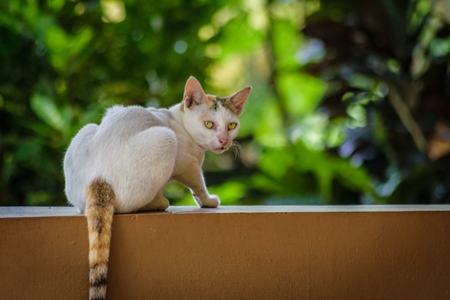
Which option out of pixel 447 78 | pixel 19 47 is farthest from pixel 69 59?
pixel 447 78

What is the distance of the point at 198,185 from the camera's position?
1592 millimetres

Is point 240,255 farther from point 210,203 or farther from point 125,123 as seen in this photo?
point 125,123

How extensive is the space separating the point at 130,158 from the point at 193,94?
0.32m

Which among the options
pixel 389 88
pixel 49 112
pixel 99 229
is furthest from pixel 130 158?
pixel 389 88

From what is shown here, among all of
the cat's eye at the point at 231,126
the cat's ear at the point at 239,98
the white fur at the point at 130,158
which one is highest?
the cat's ear at the point at 239,98

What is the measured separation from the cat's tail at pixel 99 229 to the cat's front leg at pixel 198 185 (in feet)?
0.91

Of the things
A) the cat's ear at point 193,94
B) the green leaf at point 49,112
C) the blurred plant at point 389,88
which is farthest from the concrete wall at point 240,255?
the blurred plant at point 389,88

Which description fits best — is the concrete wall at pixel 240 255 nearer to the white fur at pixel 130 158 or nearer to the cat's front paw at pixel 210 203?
the white fur at pixel 130 158

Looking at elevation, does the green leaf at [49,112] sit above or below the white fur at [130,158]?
above

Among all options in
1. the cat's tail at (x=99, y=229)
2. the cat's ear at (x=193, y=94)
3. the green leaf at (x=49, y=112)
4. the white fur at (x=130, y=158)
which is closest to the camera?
the cat's tail at (x=99, y=229)

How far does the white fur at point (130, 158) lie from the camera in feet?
4.40

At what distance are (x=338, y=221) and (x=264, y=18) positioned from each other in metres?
3.13

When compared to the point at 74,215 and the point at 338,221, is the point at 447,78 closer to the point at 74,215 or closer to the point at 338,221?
the point at 338,221

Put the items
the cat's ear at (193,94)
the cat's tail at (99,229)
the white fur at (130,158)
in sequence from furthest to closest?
the cat's ear at (193,94), the white fur at (130,158), the cat's tail at (99,229)
